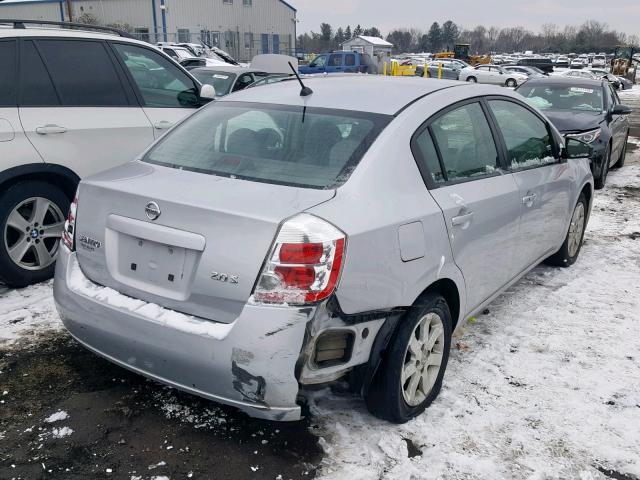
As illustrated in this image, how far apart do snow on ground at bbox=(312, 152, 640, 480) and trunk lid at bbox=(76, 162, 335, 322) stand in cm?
98

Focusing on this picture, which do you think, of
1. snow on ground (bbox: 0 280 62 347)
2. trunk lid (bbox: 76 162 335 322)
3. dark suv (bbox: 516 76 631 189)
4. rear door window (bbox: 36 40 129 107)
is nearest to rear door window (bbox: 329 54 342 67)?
dark suv (bbox: 516 76 631 189)

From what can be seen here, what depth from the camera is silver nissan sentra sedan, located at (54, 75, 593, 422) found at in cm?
241

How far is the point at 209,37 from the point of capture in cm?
5269

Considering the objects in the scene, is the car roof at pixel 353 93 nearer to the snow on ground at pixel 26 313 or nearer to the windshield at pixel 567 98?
the snow on ground at pixel 26 313

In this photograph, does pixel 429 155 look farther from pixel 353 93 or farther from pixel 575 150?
pixel 575 150

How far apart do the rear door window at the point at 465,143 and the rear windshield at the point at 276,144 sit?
0.41m

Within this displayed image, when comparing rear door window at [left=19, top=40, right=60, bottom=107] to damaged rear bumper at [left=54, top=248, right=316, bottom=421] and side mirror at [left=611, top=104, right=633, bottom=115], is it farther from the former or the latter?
side mirror at [left=611, top=104, right=633, bottom=115]

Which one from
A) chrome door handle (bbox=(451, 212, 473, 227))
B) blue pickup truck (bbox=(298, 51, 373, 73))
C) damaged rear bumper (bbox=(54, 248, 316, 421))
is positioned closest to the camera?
damaged rear bumper (bbox=(54, 248, 316, 421))

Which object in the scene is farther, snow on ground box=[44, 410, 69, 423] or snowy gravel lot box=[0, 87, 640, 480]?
snow on ground box=[44, 410, 69, 423]

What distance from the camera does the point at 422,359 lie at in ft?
9.97

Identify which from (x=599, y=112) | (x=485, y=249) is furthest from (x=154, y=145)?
(x=599, y=112)

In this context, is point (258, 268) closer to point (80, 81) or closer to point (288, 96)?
point (288, 96)

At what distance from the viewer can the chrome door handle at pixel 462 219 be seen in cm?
309

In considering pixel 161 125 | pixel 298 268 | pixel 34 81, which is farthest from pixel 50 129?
pixel 298 268
